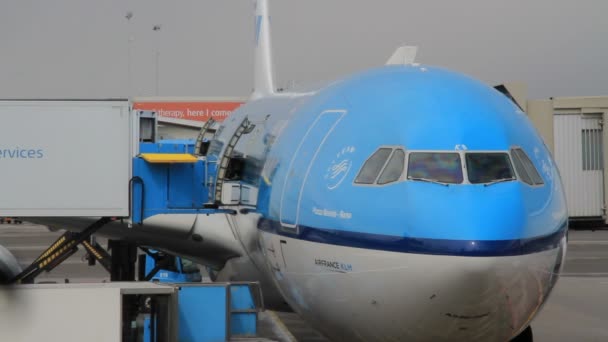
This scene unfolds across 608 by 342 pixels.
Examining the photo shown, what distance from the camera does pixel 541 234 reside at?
9523 mm

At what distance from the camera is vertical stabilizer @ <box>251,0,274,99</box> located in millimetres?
22494

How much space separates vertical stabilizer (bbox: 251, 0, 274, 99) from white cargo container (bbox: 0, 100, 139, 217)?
7701 millimetres

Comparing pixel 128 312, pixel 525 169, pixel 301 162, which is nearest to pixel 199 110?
pixel 128 312

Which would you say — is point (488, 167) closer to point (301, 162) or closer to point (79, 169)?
point (301, 162)

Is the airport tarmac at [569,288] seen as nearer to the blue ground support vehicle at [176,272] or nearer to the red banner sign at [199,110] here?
the blue ground support vehicle at [176,272]

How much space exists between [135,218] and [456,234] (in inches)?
263

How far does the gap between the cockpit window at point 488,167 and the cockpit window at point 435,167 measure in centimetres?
12

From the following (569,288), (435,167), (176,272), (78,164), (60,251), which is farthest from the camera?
(569,288)

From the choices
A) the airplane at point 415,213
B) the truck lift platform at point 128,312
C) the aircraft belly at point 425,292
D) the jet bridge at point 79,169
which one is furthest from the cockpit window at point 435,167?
the jet bridge at point 79,169

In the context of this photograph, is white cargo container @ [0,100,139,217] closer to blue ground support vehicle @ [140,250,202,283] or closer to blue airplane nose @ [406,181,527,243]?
blue airplane nose @ [406,181,527,243]

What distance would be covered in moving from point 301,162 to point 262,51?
1323 cm

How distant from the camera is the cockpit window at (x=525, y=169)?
32.4 feet

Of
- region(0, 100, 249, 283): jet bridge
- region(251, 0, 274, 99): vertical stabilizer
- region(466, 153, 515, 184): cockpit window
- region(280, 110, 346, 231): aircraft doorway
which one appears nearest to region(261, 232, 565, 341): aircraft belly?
region(280, 110, 346, 231): aircraft doorway

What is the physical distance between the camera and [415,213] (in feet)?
30.1
